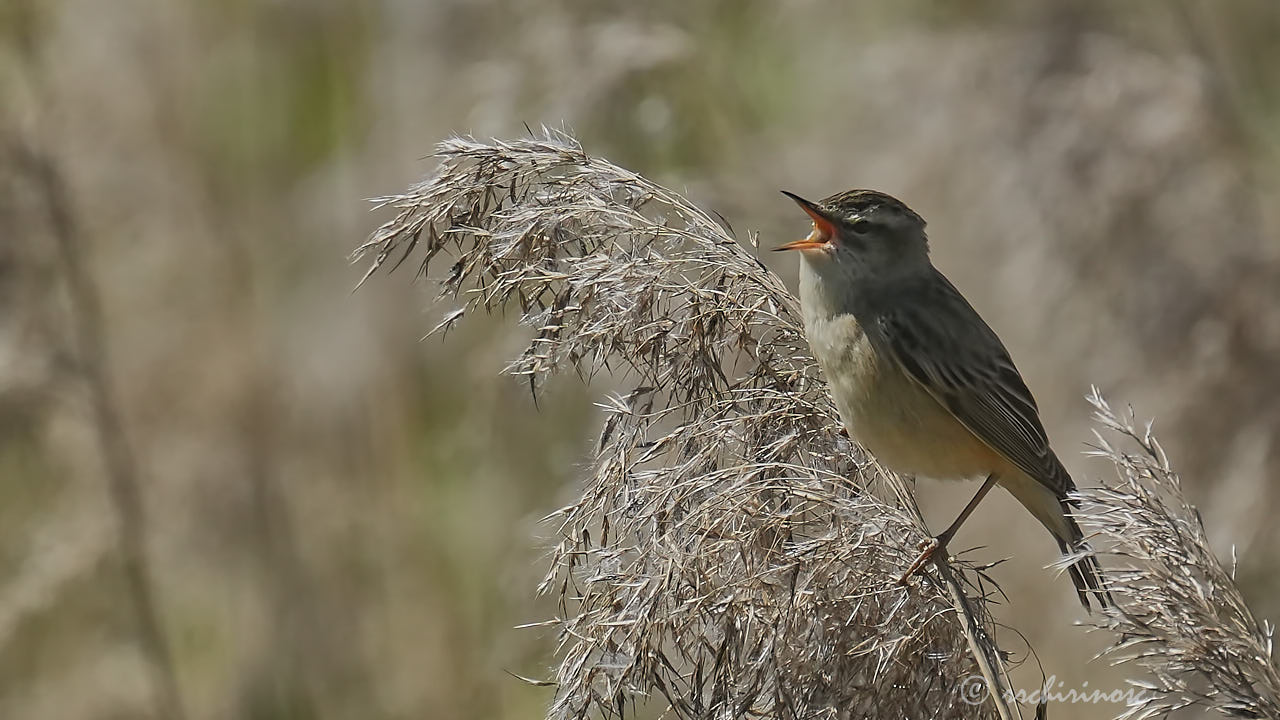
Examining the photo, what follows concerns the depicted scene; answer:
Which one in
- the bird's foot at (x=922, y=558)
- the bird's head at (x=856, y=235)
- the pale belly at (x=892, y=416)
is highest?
the bird's head at (x=856, y=235)

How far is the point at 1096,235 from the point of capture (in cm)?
415

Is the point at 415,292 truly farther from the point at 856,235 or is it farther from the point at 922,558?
the point at 922,558

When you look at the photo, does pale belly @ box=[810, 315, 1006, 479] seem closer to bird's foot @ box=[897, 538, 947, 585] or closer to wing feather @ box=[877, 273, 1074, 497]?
wing feather @ box=[877, 273, 1074, 497]

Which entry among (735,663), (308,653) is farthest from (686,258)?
(308,653)

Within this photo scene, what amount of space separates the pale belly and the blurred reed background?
1082mm

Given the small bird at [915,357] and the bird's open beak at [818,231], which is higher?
the bird's open beak at [818,231]

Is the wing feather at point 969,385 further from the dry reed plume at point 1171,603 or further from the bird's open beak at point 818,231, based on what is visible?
the dry reed plume at point 1171,603

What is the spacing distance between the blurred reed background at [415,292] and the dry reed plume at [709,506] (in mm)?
1164

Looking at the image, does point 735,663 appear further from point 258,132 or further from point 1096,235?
point 258,132

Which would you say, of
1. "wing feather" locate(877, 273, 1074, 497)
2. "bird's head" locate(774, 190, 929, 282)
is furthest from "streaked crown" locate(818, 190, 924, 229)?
"wing feather" locate(877, 273, 1074, 497)

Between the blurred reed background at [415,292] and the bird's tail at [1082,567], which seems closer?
the bird's tail at [1082,567]

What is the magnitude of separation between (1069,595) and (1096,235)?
3.84ft

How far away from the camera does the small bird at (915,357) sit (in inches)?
121

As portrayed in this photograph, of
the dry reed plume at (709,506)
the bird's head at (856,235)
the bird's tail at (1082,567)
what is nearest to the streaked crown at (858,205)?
the bird's head at (856,235)
